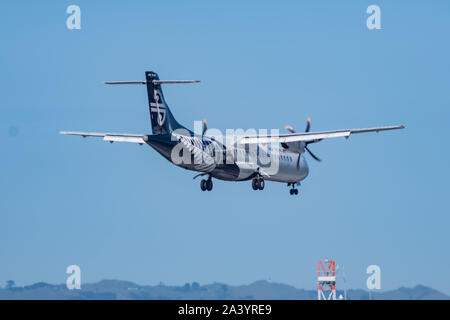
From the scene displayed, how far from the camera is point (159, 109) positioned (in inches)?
2020

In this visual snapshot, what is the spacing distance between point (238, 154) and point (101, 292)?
44.6 metres

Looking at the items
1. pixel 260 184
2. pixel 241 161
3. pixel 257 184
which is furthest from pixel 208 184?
pixel 260 184

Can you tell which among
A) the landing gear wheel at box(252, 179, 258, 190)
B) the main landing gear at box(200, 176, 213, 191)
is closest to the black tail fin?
the main landing gear at box(200, 176, 213, 191)

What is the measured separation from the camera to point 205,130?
2096 inches

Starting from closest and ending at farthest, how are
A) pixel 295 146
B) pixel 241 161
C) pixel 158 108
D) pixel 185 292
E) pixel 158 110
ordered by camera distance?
1. pixel 158 110
2. pixel 158 108
3. pixel 241 161
4. pixel 295 146
5. pixel 185 292

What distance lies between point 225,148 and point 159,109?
4600 mm

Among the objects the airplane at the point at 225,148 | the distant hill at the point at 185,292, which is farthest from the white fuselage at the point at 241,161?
the distant hill at the point at 185,292

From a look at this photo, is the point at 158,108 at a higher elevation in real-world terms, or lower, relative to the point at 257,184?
higher

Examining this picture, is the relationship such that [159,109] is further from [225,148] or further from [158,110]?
[225,148]

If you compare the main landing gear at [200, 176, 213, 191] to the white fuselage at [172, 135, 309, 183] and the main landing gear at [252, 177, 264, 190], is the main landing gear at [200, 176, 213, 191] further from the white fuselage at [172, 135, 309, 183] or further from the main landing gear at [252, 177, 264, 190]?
the main landing gear at [252, 177, 264, 190]
